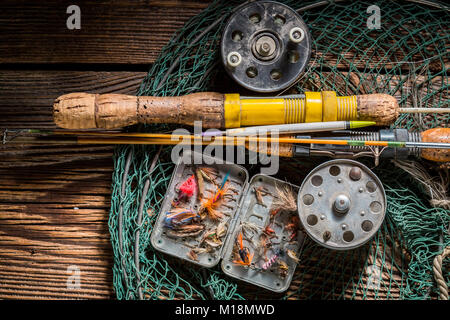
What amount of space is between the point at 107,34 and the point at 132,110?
0.51 m

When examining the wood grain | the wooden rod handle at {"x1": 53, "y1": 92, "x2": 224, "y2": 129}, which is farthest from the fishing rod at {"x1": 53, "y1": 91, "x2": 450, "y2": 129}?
the wood grain

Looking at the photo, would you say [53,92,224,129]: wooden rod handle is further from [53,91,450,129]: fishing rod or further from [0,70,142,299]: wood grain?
[0,70,142,299]: wood grain

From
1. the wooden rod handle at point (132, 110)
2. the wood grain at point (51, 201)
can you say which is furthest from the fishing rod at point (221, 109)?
the wood grain at point (51, 201)

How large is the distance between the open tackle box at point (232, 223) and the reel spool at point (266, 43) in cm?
42

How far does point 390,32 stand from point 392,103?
427mm

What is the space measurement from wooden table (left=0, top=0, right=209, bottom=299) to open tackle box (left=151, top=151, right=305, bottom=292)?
0.37 metres

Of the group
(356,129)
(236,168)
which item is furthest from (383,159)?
(236,168)

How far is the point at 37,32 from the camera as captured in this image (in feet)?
7.80

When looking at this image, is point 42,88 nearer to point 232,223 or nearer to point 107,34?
point 107,34

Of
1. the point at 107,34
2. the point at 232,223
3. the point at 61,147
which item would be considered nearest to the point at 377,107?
the point at 232,223

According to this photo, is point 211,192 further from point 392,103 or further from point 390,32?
point 390,32

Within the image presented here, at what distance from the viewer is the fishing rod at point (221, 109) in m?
2.09

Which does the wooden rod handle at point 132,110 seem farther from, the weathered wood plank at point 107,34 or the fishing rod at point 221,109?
the weathered wood plank at point 107,34

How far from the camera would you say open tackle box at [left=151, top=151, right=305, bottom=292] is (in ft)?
7.24
